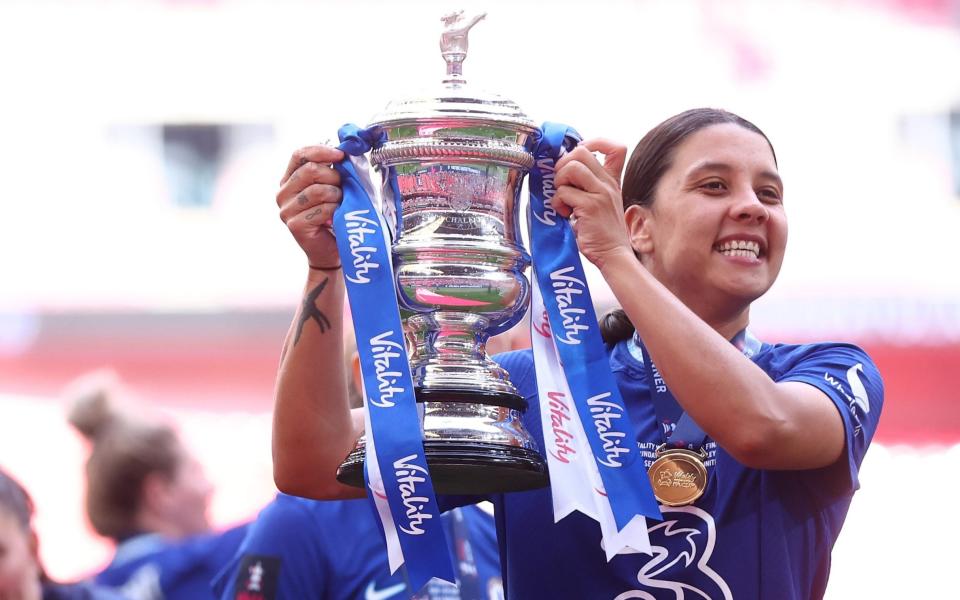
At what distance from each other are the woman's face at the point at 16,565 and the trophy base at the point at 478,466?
1.32 m

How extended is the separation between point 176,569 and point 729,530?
229 centimetres

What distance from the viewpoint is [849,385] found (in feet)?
6.32

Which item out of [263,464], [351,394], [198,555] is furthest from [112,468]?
[263,464]

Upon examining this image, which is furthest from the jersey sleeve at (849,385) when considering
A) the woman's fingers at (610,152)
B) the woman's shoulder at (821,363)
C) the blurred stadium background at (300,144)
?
the blurred stadium background at (300,144)

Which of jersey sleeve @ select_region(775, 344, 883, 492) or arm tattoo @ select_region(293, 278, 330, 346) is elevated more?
arm tattoo @ select_region(293, 278, 330, 346)

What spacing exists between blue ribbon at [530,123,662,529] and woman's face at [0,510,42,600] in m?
1.58

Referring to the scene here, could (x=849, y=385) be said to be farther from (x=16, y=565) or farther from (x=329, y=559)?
(x=16, y=565)

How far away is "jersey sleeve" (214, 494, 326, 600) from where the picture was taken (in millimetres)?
2732

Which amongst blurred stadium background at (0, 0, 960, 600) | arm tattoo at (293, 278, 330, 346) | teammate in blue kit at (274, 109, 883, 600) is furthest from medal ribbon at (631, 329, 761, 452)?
blurred stadium background at (0, 0, 960, 600)

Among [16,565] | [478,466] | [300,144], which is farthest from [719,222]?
[300,144]

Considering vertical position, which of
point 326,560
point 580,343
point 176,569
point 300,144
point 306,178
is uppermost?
point 300,144

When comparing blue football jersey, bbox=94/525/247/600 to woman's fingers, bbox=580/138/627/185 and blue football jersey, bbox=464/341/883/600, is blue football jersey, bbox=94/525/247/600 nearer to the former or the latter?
blue football jersey, bbox=464/341/883/600

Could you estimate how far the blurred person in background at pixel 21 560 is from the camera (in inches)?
117

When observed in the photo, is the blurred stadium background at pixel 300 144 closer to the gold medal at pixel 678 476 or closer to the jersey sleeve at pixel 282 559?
the jersey sleeve at pixel 282 559
